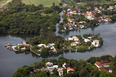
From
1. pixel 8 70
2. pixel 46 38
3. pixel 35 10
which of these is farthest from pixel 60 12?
pixel 8 70

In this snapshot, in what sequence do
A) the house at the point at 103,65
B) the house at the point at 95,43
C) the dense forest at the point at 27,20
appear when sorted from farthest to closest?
the dense forest at the point at 27,20
the house at the point at 95,43
the house at the point at 103,65

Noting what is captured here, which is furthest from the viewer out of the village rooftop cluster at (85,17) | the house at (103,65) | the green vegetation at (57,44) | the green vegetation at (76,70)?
the village rooftop cluster at (85,17)

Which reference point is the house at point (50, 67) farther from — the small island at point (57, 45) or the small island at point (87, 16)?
the small island at point (87, 16)

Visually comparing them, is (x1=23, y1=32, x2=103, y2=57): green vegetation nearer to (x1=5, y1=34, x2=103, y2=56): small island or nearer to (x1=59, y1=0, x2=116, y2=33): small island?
(x1=5, y1=34, x2=103, y2=56): small island

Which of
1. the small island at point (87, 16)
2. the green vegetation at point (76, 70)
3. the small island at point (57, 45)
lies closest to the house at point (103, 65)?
the green vegetation at point (76, 70)

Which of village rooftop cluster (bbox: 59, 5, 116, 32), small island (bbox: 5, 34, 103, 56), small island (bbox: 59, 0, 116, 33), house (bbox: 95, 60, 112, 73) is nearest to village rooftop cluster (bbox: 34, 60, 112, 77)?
house (bbox: 95, 60, 112, 73)
